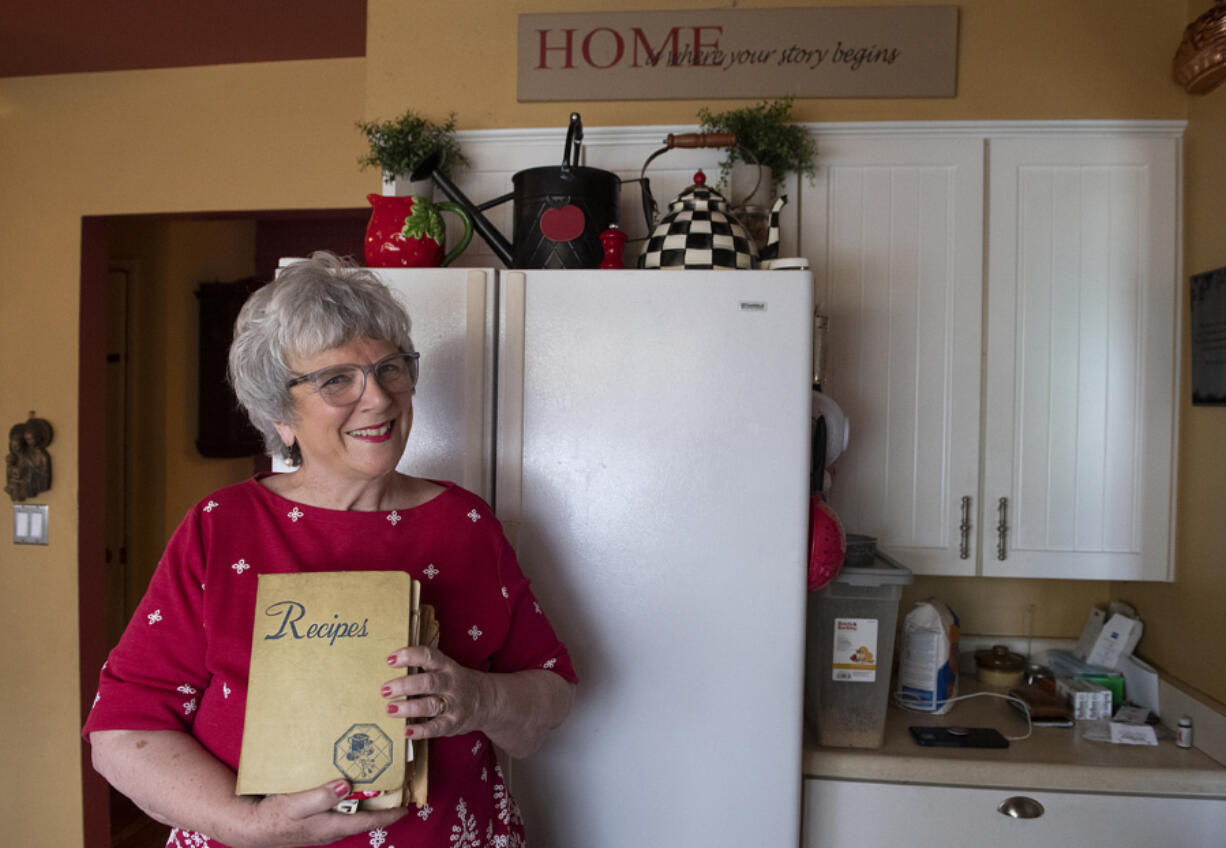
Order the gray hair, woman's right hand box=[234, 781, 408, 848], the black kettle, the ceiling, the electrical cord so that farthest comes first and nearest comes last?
1. the ceiling
2. the electrical cord
3. the black kettle
4. the gray hair
5. woman's right hand box=[234, 781, 408, 848]

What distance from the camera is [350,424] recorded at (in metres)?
1.12

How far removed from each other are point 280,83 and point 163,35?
0.32 meters

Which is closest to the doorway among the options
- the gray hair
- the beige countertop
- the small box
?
the gray hair

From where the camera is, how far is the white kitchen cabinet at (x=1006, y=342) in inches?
71.7

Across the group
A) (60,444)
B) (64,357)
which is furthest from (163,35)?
(60,444)

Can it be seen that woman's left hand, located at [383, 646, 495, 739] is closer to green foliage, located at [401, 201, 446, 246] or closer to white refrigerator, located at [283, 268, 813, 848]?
white refrigerator, located at [283, 268, 813, 848]

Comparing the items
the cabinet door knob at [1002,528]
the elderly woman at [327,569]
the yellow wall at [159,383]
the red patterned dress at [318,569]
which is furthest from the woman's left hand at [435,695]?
the yellow wall at [159,383]

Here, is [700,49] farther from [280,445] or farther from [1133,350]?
[280,445]

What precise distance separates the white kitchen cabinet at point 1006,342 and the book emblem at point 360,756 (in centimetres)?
122

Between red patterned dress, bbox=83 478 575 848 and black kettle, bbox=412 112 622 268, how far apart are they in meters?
0.58

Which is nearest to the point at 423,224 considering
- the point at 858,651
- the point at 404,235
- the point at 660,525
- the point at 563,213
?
the point at 404,235

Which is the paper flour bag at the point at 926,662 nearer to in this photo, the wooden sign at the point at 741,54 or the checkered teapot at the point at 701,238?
the checkered teapot at the point at 701,238

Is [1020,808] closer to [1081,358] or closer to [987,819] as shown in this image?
[987,819]

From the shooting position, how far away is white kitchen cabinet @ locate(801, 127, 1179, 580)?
182 centimetres
